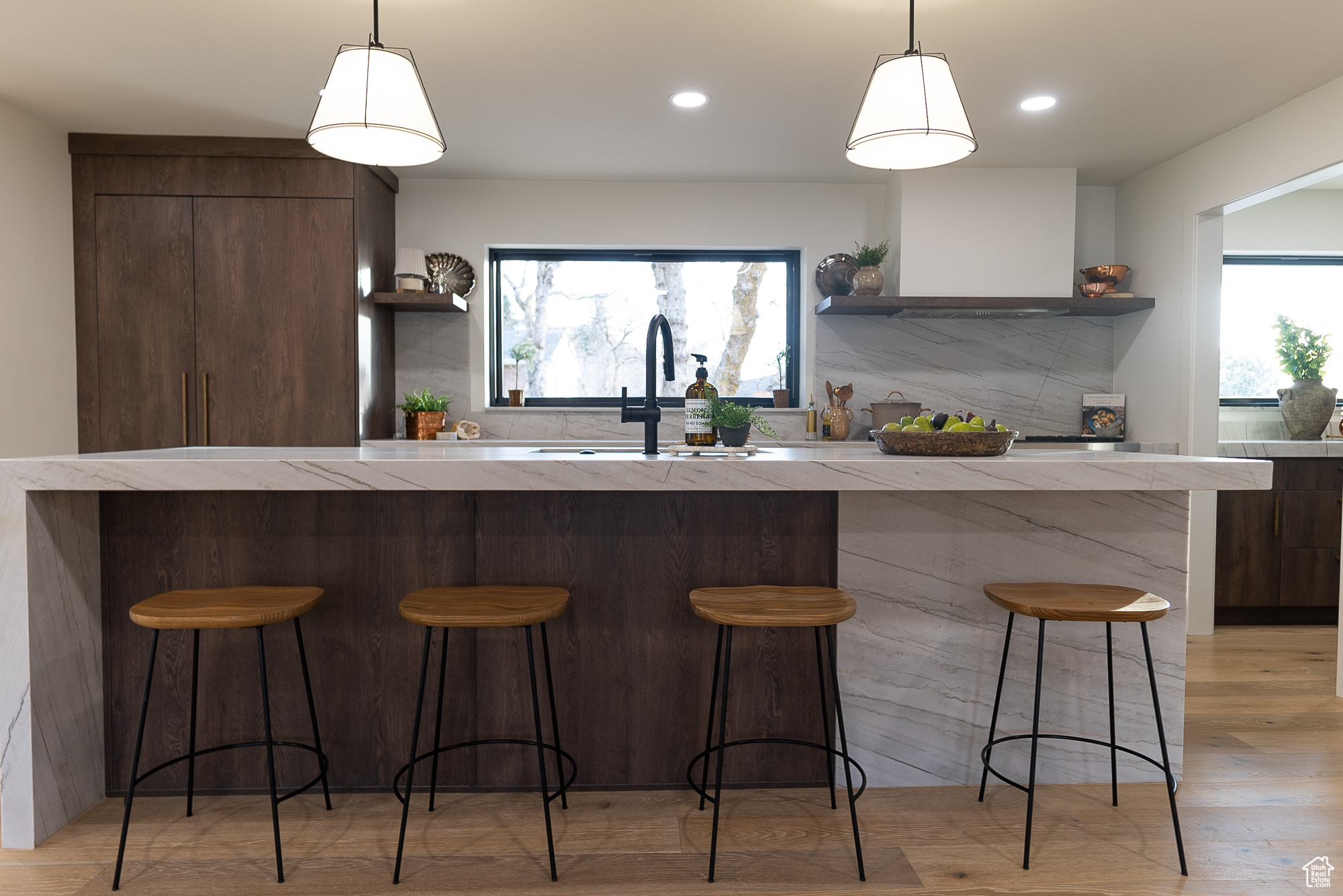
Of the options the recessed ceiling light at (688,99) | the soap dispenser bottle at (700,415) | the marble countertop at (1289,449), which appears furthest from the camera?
the marble countertop at (1289,449)

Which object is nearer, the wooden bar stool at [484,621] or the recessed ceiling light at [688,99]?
the wooden bar stool at [484,621]

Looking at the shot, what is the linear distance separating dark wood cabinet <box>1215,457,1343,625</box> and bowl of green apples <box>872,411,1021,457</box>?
9.03 ft

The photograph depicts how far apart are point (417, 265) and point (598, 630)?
9.22 ft

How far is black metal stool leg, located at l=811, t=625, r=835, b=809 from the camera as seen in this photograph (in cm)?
199

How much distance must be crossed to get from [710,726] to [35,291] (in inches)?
139

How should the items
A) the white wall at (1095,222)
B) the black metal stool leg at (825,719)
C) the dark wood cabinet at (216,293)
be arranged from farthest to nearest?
the white wall at (1095,222), the dark wood cabinet at (216,293), the black metal stool leg at (825,719)

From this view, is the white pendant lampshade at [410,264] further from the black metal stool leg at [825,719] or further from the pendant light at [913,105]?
the black metal stool leg at [825,719]

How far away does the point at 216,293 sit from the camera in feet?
12.8

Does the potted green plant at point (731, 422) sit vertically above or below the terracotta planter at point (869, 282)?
below

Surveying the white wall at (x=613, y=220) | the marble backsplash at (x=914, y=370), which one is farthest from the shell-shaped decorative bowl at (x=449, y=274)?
the marble backsplash at (x=914, y=370)

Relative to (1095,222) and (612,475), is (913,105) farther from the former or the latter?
(1095,222)

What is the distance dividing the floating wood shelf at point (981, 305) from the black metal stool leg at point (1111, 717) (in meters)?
2.27

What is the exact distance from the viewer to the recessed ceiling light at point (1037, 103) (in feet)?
11.0

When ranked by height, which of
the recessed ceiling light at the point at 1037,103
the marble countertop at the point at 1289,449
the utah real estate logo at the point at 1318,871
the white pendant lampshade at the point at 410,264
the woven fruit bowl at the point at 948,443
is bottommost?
the utah real estate logo at the point at 1318,871
